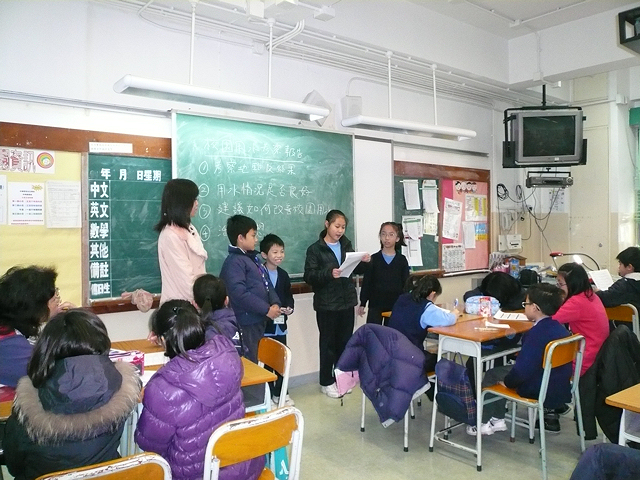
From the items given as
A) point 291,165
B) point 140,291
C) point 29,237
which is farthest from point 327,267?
point 29,237

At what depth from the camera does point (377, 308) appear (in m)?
4.45

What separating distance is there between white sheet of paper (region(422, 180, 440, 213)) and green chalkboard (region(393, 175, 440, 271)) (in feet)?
0.29

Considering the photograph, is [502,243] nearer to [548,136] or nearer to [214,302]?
[548,136]

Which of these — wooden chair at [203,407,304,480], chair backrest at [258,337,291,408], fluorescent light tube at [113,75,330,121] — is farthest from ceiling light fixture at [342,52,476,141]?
wooden chair at [203,407,304,480]

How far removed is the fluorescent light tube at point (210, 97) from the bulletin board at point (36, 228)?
0.65 metres

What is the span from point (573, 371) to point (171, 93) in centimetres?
296

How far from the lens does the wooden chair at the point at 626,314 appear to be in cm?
401

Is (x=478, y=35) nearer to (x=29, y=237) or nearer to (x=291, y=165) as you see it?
(x=291, y=165)

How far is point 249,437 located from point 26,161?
2437mm

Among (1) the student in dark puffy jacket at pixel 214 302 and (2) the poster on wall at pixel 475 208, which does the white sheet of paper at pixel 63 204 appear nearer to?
(1) the student in dark puffy jacket at pixel 214 302

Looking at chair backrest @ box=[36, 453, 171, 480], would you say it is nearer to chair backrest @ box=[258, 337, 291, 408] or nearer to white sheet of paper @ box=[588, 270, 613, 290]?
chair backrest @ box=[258, 337, 291, 408]

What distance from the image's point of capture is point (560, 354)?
2842 millimetres

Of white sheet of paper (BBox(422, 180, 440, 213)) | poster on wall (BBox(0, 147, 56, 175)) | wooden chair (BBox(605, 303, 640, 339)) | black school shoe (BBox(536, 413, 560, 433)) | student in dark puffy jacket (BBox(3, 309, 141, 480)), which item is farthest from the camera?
white sheet of paper (BBox(422, 180, 440, 213))

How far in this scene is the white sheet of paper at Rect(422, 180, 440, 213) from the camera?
18.0 feet
